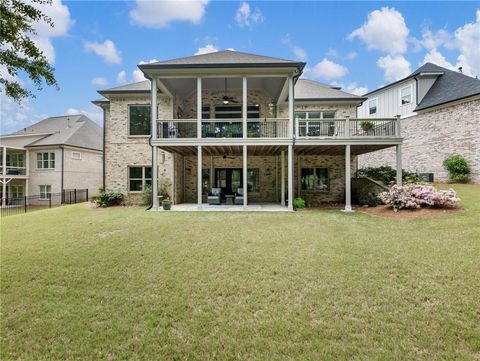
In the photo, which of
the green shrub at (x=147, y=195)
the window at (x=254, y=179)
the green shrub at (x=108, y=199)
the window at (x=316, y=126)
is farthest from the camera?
the window at (x=254, y=179)

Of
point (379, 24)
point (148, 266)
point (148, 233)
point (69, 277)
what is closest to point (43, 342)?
point (69, 277)

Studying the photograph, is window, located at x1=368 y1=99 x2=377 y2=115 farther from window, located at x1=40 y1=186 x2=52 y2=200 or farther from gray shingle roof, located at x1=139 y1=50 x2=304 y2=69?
window, located at x1=40 y1=186 x2=52 y2=200

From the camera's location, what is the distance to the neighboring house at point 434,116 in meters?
15.9

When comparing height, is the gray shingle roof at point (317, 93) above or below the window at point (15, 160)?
above

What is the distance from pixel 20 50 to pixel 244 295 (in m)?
5.27

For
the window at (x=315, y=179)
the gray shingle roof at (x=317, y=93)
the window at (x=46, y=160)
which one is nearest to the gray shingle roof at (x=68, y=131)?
the window at (x=46, y=160)

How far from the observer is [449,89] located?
1783cm

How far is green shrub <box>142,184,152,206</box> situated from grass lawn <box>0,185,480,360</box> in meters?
6.62

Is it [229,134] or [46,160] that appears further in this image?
[46,160]

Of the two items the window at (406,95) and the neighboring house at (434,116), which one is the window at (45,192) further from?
the window at (406,95)

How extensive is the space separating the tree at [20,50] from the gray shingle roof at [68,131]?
19.4 meters

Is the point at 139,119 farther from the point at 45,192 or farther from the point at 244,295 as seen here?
the point at 244,295

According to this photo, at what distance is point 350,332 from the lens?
321cm

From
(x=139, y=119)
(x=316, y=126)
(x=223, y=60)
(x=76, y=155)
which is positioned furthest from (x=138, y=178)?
(x=76, y=155)
